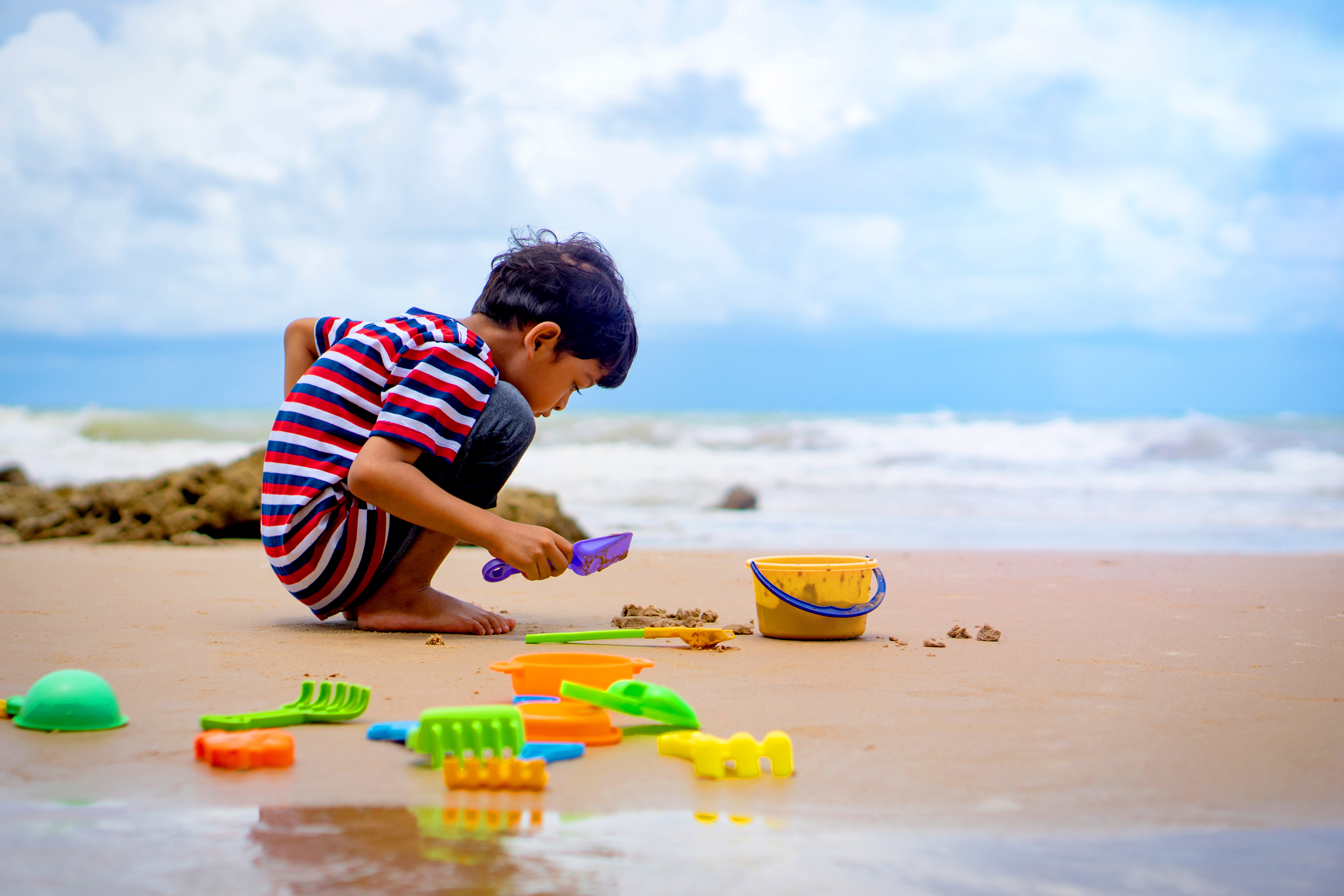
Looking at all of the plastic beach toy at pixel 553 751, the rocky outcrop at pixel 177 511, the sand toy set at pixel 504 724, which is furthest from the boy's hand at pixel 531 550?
the rocky outcrop at pixel 177 511

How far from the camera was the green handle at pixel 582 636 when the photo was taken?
2783 mm

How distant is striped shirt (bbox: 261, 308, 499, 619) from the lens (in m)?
2.75

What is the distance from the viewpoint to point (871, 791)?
62.2 inches

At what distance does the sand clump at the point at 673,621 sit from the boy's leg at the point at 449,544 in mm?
350

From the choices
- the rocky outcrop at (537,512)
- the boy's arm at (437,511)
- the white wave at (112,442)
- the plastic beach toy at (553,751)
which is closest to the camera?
the plastic beach toy at (553,751)

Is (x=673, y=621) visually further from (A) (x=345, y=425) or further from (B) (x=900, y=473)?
(B) (x=900, y=473)

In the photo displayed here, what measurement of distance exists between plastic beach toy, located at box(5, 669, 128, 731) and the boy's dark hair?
1451 mm

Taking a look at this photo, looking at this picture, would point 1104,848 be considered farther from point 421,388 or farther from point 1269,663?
point 421,388

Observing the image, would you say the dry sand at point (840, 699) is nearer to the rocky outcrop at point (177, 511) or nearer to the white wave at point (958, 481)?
the rocky outcrop at point (177, 511)

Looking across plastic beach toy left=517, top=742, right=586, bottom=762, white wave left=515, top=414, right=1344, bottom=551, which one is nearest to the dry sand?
plastic beach toy left=517, top=742, right=586, bottom=762

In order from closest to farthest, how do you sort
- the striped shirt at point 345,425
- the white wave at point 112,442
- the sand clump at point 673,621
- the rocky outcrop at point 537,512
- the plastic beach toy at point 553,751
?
the plastic beach toy at point 553,751, the striped shirt at point 345,425, the sand clump at point 673,621, the rocky outcrop at point 537,512, the white wave at point 112,442

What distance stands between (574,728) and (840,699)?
2.04ft

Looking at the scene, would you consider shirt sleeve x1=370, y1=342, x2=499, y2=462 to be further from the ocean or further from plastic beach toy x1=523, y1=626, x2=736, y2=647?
the ocean

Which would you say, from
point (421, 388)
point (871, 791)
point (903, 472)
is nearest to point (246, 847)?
point (871, 791)
